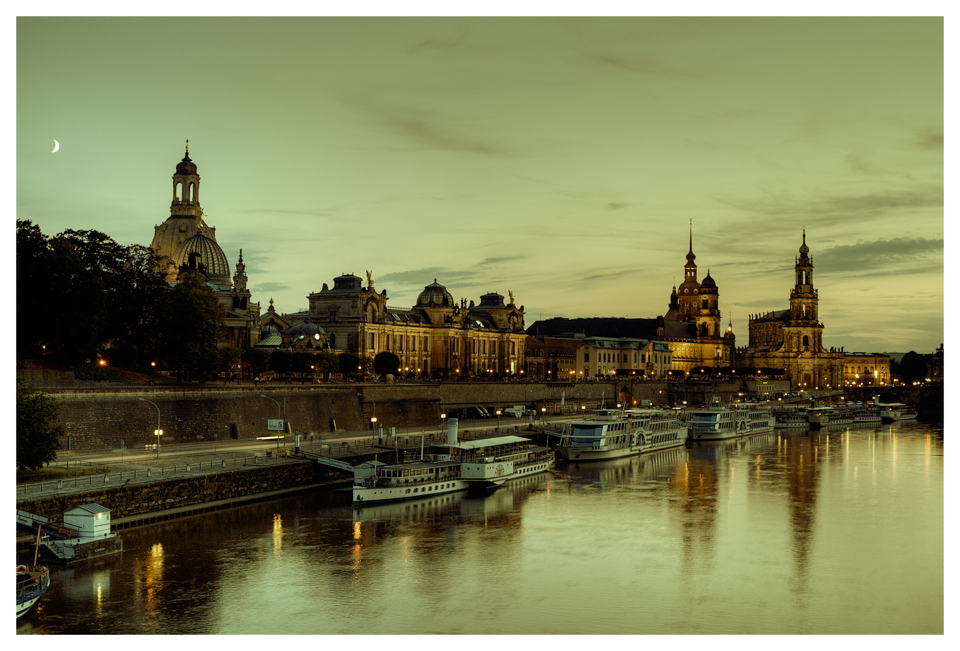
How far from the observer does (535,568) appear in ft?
108

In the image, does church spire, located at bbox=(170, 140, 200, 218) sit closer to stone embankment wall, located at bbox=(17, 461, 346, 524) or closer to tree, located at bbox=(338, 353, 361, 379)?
tree, located at bbox=(338, 353, 361, 379)

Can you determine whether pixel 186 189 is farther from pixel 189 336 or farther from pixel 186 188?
pixel 189 336

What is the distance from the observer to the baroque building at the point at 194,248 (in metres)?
96.1

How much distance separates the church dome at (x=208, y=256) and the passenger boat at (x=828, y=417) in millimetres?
65207

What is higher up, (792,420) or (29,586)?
(792,420)

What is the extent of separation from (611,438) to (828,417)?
162ft

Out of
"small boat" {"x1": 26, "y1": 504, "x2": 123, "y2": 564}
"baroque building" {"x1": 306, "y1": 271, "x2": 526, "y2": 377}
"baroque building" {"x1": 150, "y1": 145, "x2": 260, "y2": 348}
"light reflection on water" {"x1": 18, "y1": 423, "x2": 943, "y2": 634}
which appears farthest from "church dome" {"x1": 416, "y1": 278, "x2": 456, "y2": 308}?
"small boat" {"x1": 26, "y1": 504, "x2": 123, "y2": 564}

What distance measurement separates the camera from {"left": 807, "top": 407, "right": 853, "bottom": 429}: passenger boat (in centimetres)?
10412

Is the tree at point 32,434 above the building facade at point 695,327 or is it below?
below

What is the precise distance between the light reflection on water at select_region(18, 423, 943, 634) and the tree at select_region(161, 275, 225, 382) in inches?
673

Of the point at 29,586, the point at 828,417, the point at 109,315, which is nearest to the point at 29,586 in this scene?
the point at 29,586

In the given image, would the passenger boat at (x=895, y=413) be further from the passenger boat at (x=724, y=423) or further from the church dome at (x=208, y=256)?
the church dome at (x=208, y=256)

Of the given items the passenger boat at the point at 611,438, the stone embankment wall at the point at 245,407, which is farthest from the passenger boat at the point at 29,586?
the passenger boat at the point at 611,438

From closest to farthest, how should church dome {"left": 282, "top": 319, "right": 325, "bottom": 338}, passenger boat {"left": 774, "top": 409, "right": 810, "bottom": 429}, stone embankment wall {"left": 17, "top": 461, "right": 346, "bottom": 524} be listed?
stone embankment wall {"left": 17, "top": 461, "right": 346, "bottom": 524} → church dome {"left": 282, "top": 319, "right": 325, "bottom": 338} → passenger boat {"left": 774, "top": 409, "right": 810, "bottom": 429}
